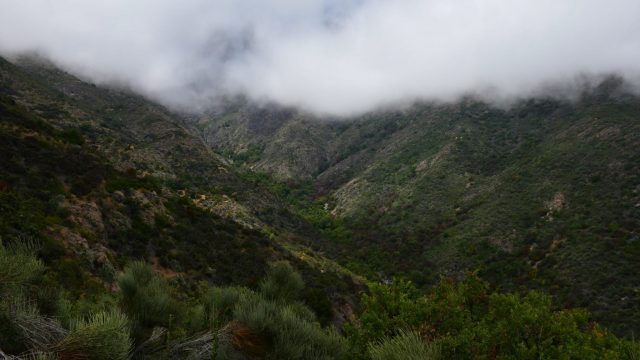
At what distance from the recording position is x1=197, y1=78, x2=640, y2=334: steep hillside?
61656 millimetres

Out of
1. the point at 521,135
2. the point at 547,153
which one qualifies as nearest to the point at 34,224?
the point at 547,153

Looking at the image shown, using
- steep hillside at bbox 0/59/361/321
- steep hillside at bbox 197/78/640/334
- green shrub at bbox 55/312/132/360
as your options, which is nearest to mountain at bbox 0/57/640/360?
green shrub at bbox 55/312/132/360

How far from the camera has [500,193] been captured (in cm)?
8681

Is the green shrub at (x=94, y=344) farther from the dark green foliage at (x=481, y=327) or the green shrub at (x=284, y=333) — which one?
the dark green foliage at (x=481, y=327)

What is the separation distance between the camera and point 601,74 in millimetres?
131000

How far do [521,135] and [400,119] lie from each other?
160ft

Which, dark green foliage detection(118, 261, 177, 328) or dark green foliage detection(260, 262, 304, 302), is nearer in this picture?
dark green foliage detection(118, 261, 177, 328)

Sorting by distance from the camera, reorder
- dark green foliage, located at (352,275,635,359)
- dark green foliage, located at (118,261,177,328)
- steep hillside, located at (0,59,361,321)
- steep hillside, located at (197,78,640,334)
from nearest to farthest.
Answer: dark green foliage, located at (118,261,177,328) < dark green foliage, located at (352,275,635,359) < steep hillside, located at (0,59,361,321) < steep hillside, located at (197,78,640,334)

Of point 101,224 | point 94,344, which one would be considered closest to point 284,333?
point 94,344

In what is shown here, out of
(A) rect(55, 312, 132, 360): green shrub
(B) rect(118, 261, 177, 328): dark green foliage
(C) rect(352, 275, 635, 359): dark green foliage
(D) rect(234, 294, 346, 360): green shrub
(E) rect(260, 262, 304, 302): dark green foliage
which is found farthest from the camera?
(E) rect(260, 262, 304, 302): dark green foliage

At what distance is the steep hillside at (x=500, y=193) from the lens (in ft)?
202

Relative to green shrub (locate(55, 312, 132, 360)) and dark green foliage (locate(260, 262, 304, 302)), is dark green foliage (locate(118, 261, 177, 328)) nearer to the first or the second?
dark green foliage (locate(260, 262, 304, 302))

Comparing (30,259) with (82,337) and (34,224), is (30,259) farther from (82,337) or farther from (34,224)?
(34,224)

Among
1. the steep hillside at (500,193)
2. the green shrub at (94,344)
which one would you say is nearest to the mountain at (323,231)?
the green shrub at (94,344)
